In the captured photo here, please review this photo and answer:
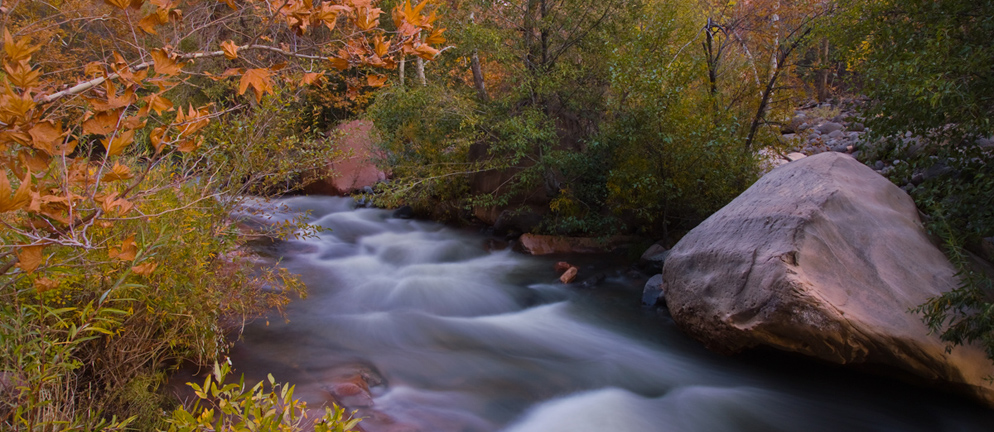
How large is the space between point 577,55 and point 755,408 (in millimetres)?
6492

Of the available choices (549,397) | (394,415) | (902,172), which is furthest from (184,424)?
(902,172)

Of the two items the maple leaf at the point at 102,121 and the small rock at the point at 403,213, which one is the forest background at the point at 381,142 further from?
the small rock at the point at 403,213

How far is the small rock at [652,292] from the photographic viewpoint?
719 centimetres

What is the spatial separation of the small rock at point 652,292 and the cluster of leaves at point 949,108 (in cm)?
283

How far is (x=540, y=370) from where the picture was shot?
5520 mm

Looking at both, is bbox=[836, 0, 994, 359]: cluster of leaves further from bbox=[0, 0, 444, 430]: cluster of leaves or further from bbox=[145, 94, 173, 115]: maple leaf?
bbox=[145, 94, 173, 115]: maple leaf

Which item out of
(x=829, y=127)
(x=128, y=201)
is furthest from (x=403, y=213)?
(x=128, y=201)

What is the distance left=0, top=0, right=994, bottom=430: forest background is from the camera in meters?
2.05

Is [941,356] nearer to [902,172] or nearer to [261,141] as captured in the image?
[902,172]

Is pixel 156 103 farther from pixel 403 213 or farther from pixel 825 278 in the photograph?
pixel 403 213

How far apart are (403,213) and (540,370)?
24.7 ft

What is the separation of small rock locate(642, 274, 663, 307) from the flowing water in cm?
16

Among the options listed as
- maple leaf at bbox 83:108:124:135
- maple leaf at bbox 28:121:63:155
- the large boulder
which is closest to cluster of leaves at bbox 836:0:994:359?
the large boulder

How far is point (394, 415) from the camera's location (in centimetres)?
451
